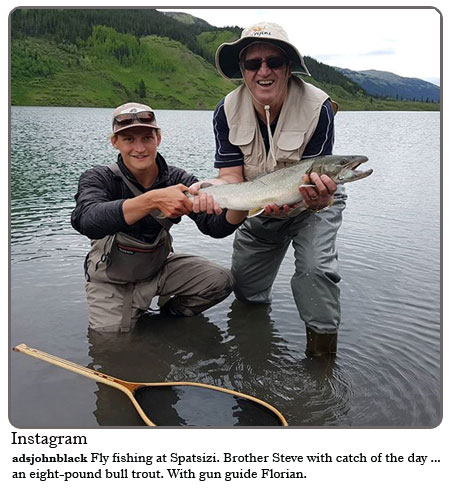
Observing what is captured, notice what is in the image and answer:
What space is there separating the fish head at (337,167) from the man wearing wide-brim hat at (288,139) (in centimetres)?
17

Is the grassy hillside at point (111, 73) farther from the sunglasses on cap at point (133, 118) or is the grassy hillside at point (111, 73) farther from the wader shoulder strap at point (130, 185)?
the sunglasses on cap at point (133, 118)

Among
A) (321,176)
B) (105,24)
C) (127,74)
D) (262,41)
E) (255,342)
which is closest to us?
(321,176)

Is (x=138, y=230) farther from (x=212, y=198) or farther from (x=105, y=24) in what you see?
(x=105, y=24)

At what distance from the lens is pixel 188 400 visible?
4488mm

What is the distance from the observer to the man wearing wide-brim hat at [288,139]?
16.8ft

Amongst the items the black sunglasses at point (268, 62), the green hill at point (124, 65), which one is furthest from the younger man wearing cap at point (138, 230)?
the green hill at point (124, 65)

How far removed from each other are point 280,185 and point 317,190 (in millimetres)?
349

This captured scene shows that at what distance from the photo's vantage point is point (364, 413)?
4391mm

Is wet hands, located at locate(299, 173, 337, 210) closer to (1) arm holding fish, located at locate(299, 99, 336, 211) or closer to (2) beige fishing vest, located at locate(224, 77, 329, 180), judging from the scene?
(1) arm holding fish, located at locate(299, 99, 336, 211)

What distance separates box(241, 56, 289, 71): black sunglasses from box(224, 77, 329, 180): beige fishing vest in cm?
33

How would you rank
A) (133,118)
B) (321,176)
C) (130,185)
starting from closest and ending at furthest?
(321,176) → (133,118) → (130,185)

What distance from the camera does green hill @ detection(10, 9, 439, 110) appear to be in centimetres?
8738

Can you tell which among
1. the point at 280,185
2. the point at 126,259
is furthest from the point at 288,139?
the point at 126,259
